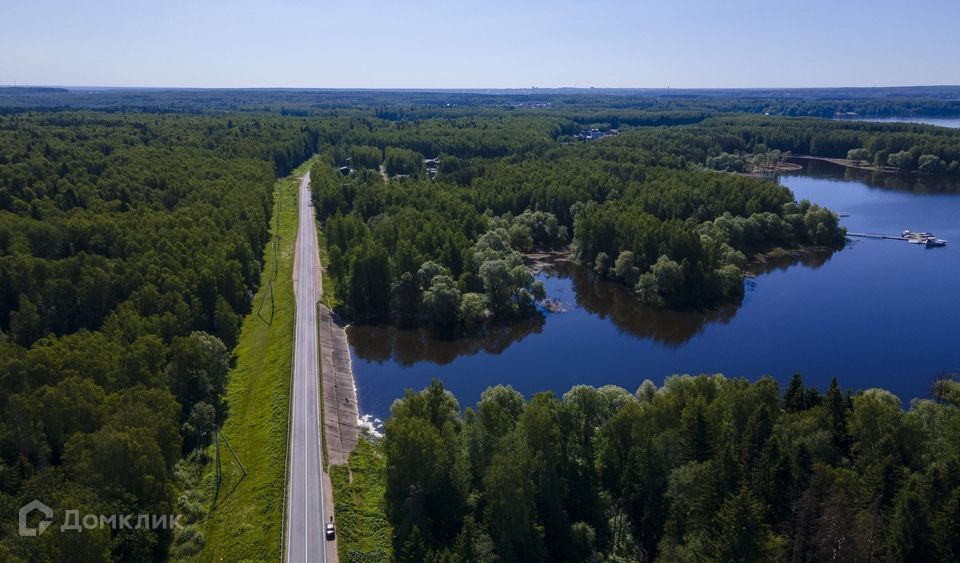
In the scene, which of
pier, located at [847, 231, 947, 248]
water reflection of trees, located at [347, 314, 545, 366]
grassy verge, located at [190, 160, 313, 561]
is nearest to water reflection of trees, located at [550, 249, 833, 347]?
water reflection of trees, located at [347, 314, 545, 366]

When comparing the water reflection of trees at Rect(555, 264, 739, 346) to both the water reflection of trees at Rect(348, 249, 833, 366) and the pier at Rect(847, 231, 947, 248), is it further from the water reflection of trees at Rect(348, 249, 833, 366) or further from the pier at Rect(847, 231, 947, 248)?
the pier at Rect(847, 231, 947, 248)

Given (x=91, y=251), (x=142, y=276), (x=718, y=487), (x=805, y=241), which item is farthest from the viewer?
(x=805, y=241)

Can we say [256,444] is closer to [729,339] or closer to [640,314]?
[640,314]

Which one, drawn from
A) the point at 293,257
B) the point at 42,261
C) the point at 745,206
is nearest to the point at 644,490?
the point at 42,261

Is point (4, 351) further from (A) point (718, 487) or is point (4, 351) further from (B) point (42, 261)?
(A) point (718, 487)

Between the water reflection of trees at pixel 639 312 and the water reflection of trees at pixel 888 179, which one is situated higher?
the water reflection of trees at pixel 888 179

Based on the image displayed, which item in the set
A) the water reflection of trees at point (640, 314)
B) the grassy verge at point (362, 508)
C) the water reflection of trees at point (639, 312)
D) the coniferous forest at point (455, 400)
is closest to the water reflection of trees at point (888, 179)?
the coniferous forest at point (455, 400)

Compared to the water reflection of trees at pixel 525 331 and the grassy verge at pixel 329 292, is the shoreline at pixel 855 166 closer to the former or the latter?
the water reflection of trees at pixel 525 331
